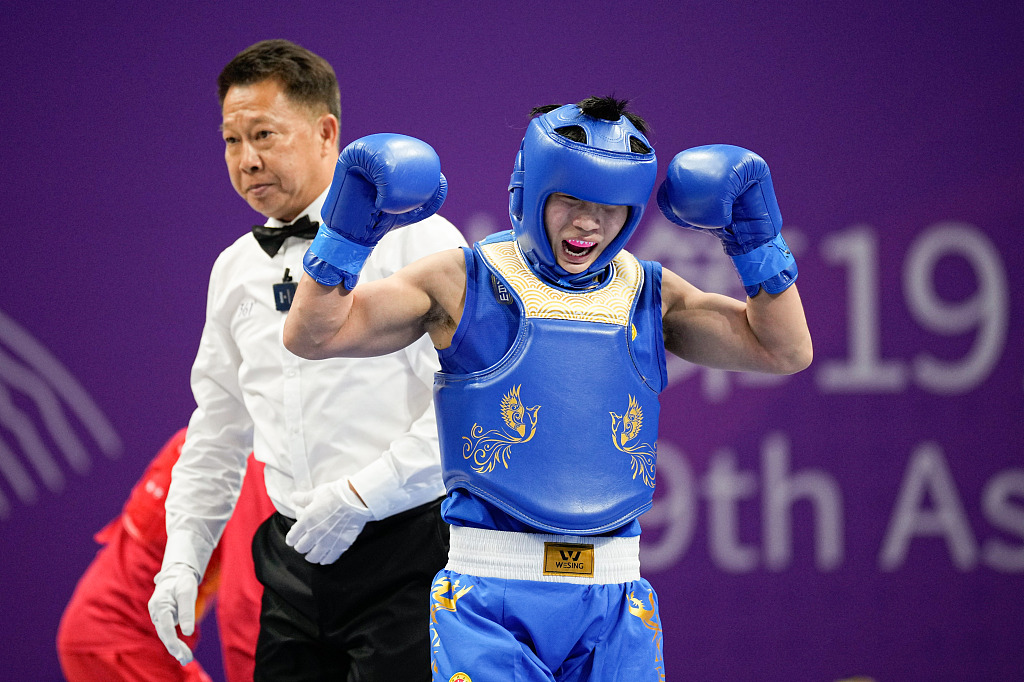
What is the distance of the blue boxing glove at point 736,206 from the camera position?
68.9 inches

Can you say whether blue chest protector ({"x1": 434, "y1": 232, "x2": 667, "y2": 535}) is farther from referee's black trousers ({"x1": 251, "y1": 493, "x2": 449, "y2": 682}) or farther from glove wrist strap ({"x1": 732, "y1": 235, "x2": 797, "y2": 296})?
referee's black trousers ({"x1": 251, "y1": 493, "x2": 449, "y2": 682})

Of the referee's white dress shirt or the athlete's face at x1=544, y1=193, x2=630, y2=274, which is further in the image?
the referee's white dress shirt

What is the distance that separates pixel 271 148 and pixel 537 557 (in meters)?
1.29

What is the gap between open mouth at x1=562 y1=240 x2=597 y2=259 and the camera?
1.78m

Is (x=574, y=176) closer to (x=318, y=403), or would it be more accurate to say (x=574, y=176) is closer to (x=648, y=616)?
(x=648, y=616)

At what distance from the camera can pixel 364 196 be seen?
66.7 inches

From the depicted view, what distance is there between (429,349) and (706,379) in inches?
68.2

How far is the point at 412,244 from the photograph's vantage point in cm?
236

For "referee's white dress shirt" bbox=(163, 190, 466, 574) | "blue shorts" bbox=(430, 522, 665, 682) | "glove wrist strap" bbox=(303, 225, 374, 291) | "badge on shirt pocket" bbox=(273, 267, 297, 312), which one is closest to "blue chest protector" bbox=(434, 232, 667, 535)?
"blue shorts" bbox=(430, 522, 665, 682)

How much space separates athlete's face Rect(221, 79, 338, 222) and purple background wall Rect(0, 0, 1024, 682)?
1250 mm

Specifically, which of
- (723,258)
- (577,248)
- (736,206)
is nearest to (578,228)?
(577,248)

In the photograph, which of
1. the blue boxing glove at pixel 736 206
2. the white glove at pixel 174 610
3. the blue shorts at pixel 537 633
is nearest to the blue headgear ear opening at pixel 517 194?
the blue boxing glove at pixel 736 206

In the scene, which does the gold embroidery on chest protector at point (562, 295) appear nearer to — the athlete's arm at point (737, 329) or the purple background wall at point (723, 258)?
the athlete's arm at point (737, 329)

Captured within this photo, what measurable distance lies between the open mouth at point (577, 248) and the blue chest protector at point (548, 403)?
0.07 metres
